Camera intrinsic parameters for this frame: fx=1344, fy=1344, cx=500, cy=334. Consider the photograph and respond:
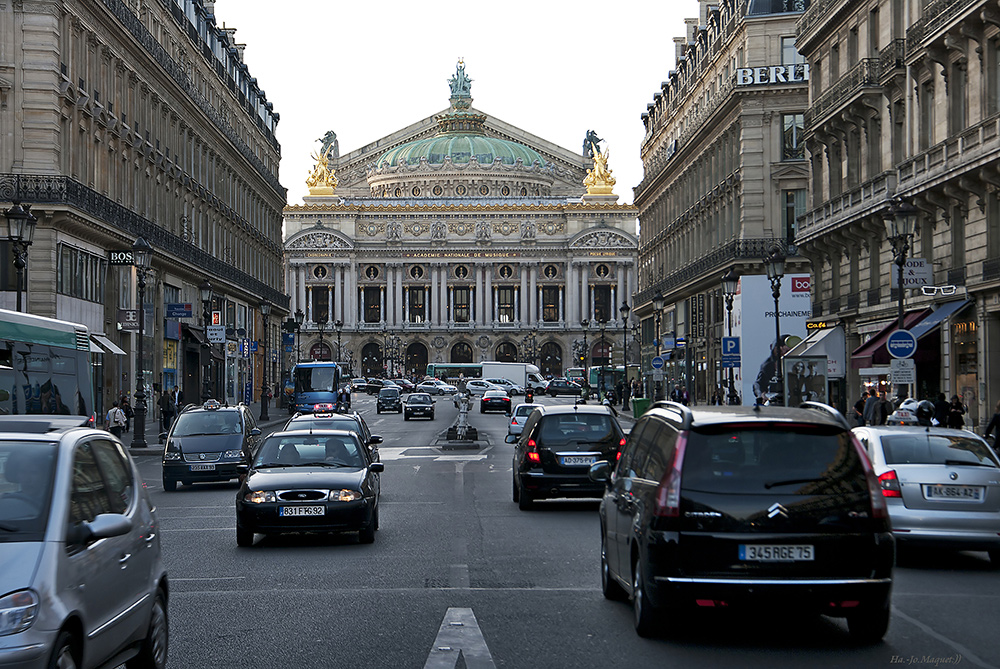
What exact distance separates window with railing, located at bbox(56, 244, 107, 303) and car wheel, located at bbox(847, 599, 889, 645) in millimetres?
34473

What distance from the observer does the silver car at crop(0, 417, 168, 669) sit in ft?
20.7

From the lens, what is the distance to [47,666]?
624cm

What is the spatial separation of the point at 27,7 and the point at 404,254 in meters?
120

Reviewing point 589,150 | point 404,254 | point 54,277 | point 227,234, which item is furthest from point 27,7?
point 589,150

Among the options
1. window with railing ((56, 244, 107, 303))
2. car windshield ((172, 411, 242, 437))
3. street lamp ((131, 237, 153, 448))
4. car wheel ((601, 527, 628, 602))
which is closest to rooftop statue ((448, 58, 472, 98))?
window with railing ((56, 244, 107, 303))

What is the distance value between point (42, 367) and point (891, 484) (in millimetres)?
17997

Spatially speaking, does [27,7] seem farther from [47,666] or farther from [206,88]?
[47,666]

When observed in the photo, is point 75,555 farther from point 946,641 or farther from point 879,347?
point 879,347

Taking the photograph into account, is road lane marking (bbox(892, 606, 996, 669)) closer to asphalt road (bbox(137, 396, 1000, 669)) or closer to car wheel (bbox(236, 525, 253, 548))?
asphalt road (bbox(137, 396, 1000, 669))

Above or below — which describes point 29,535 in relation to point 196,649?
above

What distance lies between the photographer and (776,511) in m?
9.29

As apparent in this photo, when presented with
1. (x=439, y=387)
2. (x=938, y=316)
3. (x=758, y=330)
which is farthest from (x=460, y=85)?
(x=938, y=316)

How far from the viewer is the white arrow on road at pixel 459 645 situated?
882 centimetres

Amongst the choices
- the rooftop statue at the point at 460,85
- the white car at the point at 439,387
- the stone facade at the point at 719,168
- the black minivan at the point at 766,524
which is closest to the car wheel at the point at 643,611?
the black minivan at the point at 766,524
